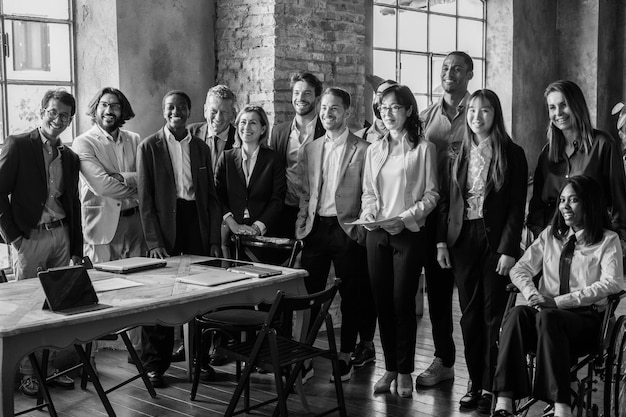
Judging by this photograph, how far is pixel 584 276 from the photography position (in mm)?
4066

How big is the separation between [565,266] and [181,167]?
2409 millimetres

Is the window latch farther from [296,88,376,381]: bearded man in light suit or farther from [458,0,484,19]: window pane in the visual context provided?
[458,0,484,19]: window pane

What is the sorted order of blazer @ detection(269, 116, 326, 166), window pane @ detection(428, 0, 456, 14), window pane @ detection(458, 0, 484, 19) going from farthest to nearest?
window pane @ detection(458, 0, 484, 19) < window pane @ detection(428, 0, 456, 14) < blazer @ detection(269, 116, 326, 166)

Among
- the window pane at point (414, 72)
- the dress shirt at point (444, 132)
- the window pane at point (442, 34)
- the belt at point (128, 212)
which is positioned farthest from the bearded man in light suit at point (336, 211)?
the window pane at point (442, 34)

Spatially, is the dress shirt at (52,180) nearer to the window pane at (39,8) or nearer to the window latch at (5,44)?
the window latch at (5,44)

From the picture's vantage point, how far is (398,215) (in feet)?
15.4

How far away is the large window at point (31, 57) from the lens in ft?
18.8

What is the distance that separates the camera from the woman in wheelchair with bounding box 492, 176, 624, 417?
3.84 m

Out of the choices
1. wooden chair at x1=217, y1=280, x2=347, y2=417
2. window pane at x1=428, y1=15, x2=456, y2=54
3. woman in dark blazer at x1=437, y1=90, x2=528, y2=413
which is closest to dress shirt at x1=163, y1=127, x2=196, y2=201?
wooden chair at x1=217, y1=280, x2=347, y2=417

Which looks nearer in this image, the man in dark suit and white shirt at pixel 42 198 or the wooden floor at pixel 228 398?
the wooden floor at pixel 228 398

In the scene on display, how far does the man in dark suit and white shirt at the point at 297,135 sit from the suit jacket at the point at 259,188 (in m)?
0.14

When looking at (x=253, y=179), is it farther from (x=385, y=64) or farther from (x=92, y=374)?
(x=385, y=64)

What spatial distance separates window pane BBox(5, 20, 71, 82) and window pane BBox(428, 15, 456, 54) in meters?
4.51

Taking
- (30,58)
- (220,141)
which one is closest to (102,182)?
(220,141)
